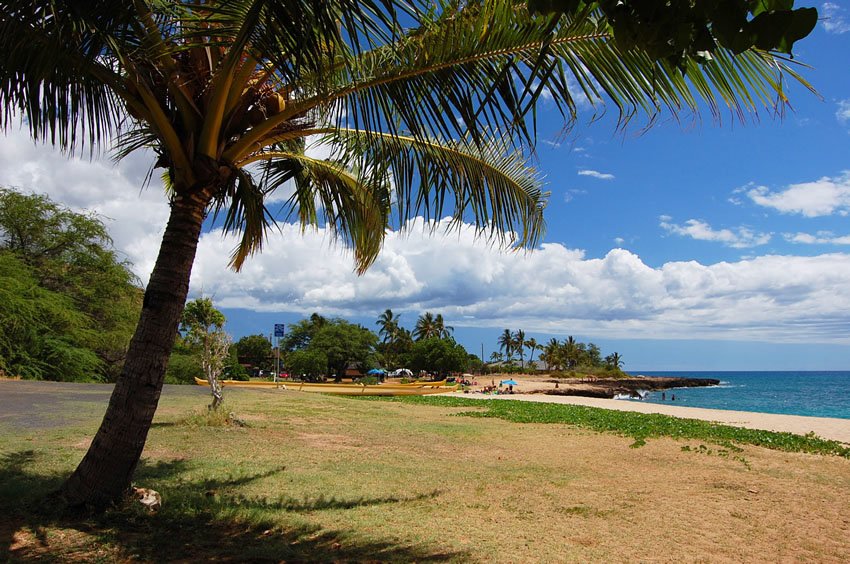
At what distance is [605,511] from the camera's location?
593cm

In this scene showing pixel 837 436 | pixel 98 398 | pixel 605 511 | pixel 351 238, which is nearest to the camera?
pixel 605 511

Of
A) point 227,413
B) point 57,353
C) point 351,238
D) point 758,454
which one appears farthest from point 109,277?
point 758,454

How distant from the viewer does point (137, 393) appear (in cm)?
449

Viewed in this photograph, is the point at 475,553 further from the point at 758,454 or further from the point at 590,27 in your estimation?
the point at 758,454

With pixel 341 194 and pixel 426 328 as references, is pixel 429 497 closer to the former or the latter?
pixel 341 194

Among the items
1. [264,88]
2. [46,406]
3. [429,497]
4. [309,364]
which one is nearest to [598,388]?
[309,364]

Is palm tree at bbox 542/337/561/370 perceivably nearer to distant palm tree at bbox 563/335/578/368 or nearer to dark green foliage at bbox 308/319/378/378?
distant palm tree at bbox 563/335/578/368

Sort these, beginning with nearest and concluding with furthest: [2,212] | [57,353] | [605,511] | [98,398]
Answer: [605,511]
[98,398]
[57,353]
[2,212]

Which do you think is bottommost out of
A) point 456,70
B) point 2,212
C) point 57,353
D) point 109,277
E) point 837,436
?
point 837,436

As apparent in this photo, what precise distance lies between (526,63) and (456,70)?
1.58ft

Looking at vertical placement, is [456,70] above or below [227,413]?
above

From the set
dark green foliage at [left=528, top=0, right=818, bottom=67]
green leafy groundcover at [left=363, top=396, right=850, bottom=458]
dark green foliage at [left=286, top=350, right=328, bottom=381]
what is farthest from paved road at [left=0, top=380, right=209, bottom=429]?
dark green foliage at [left=286, top=350, right=328, bottom=381]

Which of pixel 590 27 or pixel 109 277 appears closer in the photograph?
pixel 590 27

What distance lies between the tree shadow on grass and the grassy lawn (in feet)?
0.06
